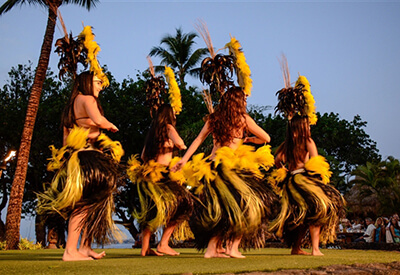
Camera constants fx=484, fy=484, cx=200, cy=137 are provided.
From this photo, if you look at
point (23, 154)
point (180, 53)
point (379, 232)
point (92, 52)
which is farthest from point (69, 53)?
point (180, 53)

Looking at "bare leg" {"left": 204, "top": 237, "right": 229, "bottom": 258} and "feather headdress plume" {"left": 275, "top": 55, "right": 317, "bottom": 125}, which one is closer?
"bare leg" {"left": 204, "top": 237, "right": 229, "bottom": 258}

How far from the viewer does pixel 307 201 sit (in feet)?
16.8

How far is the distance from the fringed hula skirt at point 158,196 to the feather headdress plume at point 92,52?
1.05 metres

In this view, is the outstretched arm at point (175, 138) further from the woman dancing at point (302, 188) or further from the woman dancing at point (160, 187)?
the woman dancing at point (302, 188)

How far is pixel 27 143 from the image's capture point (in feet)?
36.1

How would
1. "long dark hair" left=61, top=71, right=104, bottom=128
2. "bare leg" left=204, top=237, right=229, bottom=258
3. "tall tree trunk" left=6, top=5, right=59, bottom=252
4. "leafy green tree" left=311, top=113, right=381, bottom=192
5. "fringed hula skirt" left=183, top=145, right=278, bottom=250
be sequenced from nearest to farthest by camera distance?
"fringed hula skirt" left=183, top=145, right=278, bottom=250 → "bare leg" left=204, top=237, right=229, bottom=258 → "long dark hair" left=61, top=71, right=104, bottom=128 → "tall tree trunk" left=6, top=5, right=59, bottom=252 → "leafy green tree" left=311, top=113, right=381, bottom=192

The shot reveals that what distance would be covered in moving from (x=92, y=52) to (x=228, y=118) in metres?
1.51

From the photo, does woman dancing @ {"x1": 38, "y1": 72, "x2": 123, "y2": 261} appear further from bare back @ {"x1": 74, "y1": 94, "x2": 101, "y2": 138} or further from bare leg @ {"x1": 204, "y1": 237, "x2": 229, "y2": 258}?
bare leg @ {"x1": 204, "y1": 237, "x2": 229, "y2": 258}

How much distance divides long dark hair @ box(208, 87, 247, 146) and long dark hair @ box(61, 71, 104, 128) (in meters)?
1.09

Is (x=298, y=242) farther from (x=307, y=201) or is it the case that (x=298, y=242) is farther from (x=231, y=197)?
(x=231, y=197)

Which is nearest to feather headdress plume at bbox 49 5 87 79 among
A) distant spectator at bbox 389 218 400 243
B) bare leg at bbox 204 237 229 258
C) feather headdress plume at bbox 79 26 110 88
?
feather headdress plume at bbox 79 26 110 88

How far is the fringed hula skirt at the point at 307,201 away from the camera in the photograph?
5.10m

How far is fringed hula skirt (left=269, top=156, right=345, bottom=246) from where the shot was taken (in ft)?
16.7

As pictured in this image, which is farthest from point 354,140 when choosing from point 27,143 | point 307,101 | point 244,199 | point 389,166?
point 244,199
